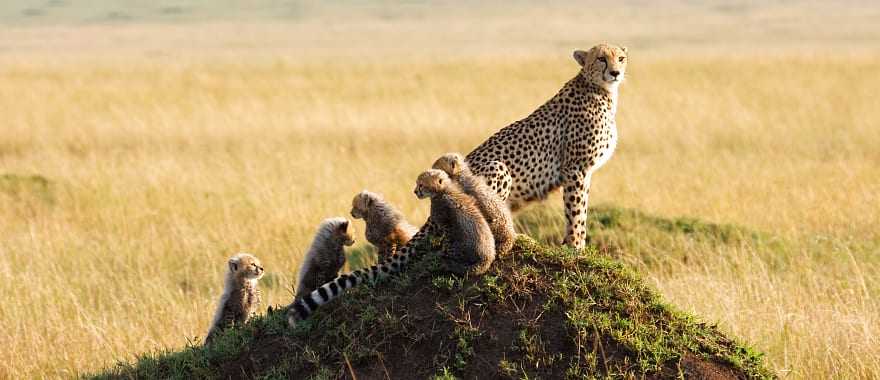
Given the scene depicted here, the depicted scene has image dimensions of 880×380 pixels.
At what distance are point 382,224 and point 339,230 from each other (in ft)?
0.76

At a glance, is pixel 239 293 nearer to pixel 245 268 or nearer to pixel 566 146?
pixel 245 268

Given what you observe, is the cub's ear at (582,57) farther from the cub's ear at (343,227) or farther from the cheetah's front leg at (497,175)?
the cub's ear at (343,227)

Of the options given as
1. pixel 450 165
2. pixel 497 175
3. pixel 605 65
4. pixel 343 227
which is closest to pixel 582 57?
pixel 605 65

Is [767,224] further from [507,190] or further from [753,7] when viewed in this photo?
[753,7]

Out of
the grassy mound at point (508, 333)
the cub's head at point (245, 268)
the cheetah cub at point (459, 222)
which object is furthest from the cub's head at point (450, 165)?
the cub's head at point (245, 268)

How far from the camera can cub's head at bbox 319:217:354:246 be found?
18.8 feet

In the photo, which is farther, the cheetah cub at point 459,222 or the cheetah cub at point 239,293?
the cheetah cub at point 239,293

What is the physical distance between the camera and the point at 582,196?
6.01 meters

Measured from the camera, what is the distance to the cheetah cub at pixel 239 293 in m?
5.57

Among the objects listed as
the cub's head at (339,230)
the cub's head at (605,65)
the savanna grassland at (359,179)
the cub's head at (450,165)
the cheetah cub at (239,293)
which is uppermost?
the cub's head at (605,65)

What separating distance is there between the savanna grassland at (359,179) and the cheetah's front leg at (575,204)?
27.8 inches

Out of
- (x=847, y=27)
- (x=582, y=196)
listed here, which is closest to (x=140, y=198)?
(x=582, y=196)

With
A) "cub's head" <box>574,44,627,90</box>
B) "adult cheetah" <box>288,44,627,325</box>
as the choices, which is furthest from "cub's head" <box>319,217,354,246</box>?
"cub's head" <box>574,44,627,90</box>

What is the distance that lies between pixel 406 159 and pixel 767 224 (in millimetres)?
A: 5604
